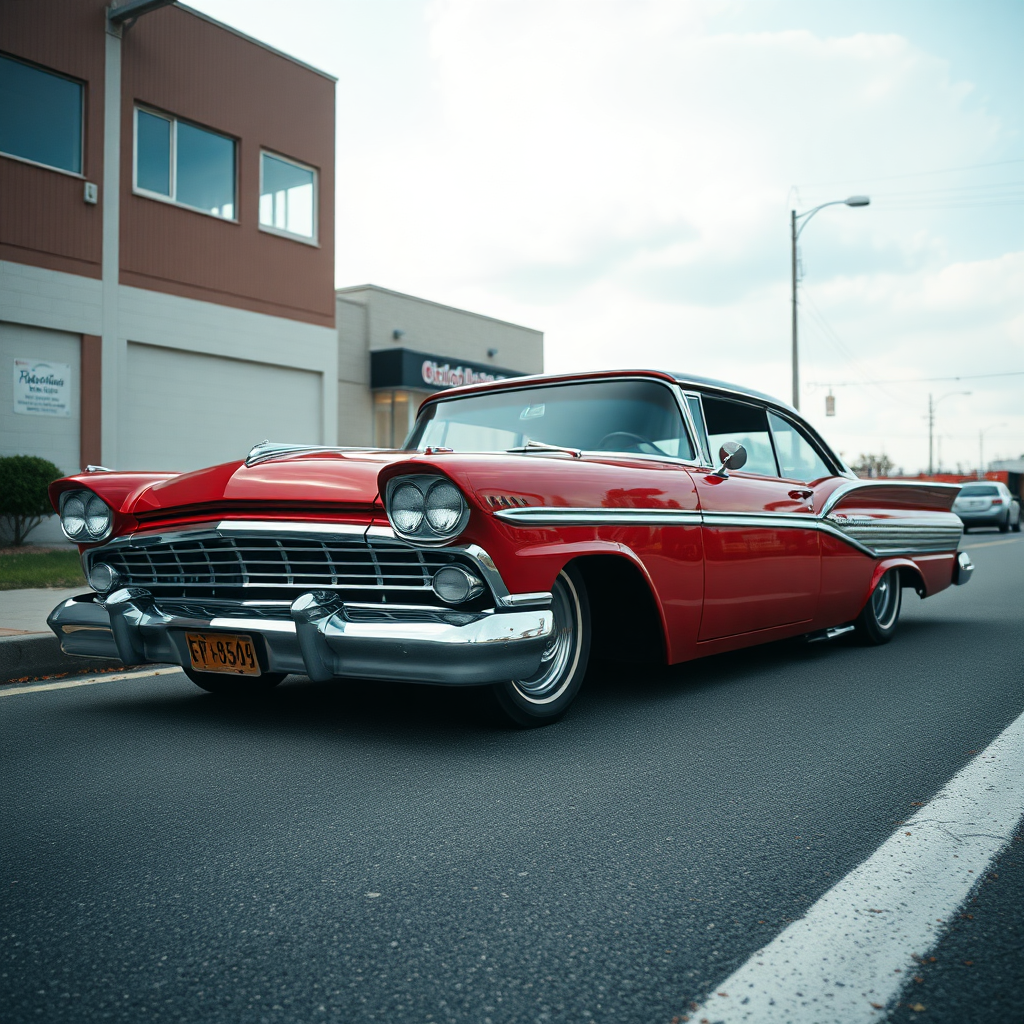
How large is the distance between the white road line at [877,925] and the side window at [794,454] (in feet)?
9.13

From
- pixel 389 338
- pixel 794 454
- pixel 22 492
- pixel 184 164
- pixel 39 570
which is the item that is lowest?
pixel 39 570

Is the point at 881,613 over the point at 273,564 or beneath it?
beneath

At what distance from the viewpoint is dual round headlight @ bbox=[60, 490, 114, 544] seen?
4.17 meters

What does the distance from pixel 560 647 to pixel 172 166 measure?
12622 millimetres

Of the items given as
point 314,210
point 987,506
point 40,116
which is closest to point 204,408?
point 314,210

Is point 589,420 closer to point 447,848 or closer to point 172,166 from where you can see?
point 447,848

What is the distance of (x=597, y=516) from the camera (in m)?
3.89

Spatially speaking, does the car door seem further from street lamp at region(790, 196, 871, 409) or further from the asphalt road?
street lamp at region(790, 196, 871, 409)

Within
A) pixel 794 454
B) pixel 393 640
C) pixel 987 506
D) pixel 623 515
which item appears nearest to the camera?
pixel 393 640

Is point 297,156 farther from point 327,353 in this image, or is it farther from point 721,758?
point 721,758

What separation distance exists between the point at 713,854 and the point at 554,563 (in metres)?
1.30

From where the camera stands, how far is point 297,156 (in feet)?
53.3

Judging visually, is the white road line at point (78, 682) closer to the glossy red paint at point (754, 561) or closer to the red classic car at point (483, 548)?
the red classic car at point (483, 548)

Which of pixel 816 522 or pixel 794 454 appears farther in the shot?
pixel 794 454
